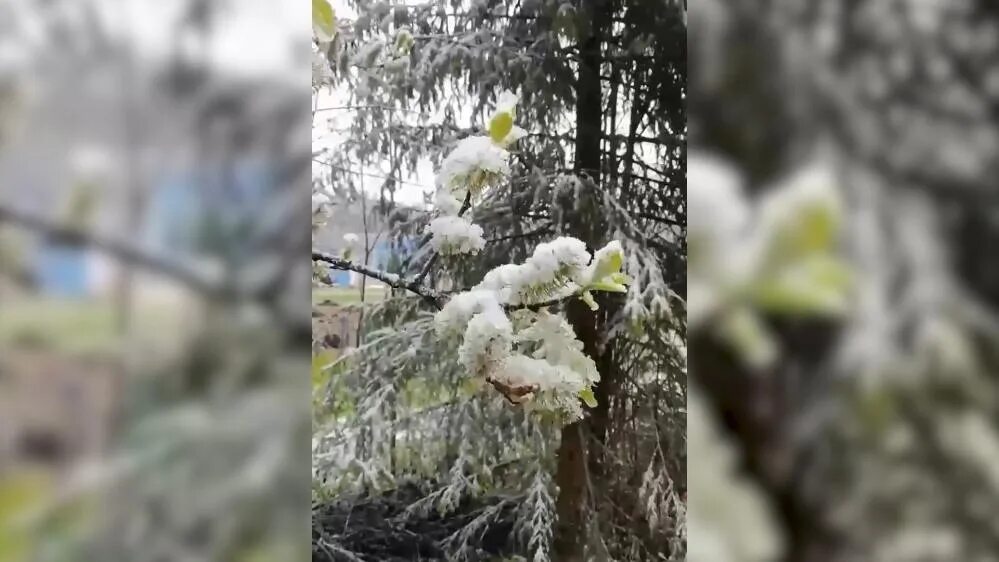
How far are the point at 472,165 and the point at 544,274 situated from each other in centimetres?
17

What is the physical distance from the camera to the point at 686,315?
996 mm

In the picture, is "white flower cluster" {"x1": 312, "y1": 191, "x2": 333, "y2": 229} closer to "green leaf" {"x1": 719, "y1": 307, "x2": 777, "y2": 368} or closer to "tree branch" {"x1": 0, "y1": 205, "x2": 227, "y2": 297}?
"tree branch" {"x1": 0, "y1": 205, "x2": 227, "y2": 297}

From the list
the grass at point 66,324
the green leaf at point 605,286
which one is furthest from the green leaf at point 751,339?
the grass at point 66,324

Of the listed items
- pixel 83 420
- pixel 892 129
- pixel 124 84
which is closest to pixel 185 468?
pixel 83 420

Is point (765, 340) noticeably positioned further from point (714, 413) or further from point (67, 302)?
point (67, 302)

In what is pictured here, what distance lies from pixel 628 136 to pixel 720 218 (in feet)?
0.56

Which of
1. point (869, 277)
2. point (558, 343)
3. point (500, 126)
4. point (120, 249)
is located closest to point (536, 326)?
point (558, 343)

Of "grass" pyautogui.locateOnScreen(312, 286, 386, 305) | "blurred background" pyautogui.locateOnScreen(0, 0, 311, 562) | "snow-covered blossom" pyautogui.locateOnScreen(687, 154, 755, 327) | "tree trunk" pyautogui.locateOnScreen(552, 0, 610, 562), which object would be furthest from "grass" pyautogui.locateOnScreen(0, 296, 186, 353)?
"snow-covered blossom" pyautogui.locateOnScreen(687, 154, 755, 327)

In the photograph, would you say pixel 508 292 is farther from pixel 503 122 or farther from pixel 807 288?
pixel 807 288

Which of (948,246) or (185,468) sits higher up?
(948,246)

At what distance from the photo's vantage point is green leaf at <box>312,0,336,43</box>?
0.98m

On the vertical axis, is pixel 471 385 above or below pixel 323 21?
below

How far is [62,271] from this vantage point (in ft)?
2.69

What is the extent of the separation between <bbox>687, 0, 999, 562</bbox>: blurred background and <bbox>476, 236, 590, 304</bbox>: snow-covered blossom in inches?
8.3
